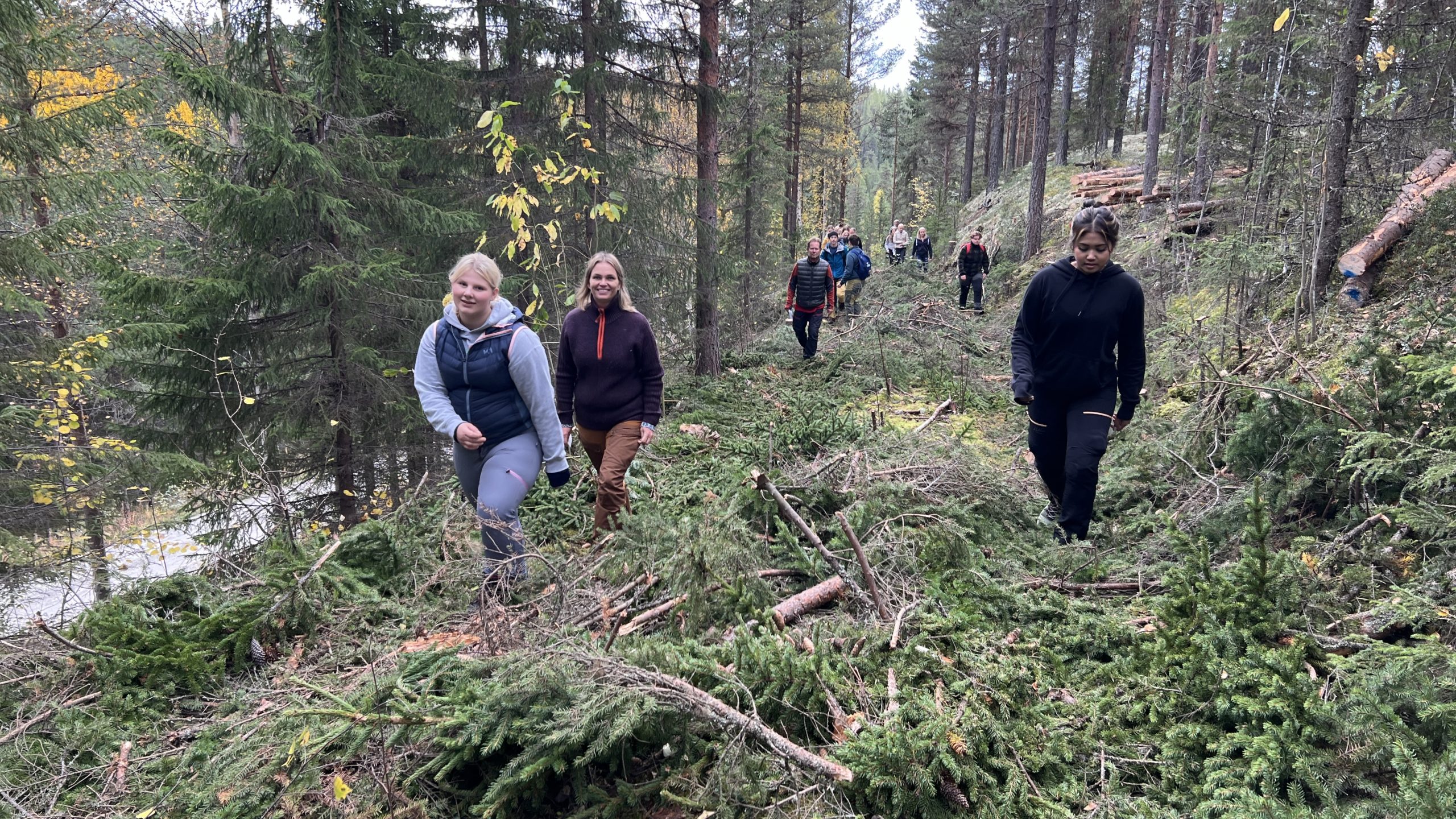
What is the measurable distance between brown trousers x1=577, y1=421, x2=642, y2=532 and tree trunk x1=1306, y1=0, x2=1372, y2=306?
635cm

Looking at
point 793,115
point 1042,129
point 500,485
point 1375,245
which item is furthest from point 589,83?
point 793,115

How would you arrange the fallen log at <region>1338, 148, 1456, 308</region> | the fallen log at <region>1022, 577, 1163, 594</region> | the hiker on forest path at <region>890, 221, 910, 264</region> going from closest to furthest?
the fallen log at <region>1022, 577, 1163, 594</region> < the fallen log at <region>1338, 148, 1456, 308</region> < the hiker on forest path at <region>890, 221, 910, 264</region>

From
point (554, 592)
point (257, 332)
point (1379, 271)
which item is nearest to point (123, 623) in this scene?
point (554, 592)

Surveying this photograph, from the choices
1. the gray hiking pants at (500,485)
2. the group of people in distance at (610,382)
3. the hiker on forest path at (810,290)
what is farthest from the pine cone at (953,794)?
the hiker on forest path at (810,290)

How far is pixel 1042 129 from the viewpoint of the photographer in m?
17.9

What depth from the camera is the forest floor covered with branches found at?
6.65ft

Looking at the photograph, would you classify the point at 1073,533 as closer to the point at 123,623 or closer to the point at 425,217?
the point at 123,623

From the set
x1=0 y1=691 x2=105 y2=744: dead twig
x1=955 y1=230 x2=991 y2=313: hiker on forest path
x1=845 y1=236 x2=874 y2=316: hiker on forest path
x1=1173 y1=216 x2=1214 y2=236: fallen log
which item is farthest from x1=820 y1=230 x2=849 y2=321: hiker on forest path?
x1=0 y1=691 x2=105 y2=744: dead twig

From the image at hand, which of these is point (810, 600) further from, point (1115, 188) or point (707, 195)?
point (1115, 188)

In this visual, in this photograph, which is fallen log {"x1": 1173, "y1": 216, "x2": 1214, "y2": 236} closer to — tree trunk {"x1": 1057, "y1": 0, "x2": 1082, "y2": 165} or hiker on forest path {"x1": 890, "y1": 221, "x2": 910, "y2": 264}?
hiker on forest path {"x1": 890, "y1": 221, "x2": 910, "y2": 264}

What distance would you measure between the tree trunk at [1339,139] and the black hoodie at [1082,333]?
3.63m

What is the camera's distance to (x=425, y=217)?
9.45m

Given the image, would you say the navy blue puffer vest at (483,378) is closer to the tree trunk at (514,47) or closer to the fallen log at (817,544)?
the fallen log at (817,544)

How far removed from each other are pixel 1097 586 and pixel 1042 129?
17902mm
